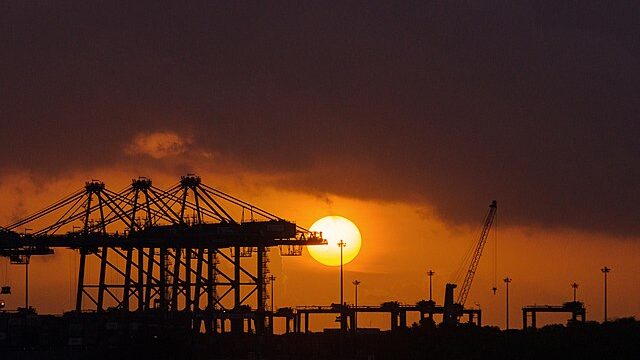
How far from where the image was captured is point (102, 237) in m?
182

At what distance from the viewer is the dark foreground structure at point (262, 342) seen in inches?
5846

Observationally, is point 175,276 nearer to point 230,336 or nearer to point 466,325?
point 230,336

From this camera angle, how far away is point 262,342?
168 metres

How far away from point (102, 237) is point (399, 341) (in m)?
40.4

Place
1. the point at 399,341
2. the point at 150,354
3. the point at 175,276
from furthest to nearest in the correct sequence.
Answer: the point at 175,276 → the point at 399,341 → the point at 150,354

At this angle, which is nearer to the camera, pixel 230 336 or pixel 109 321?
pixel 109 321

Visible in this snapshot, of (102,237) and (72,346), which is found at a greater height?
(102,237)

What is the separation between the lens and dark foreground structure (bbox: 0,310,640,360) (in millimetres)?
148500

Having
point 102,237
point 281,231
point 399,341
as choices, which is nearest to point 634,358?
point 399,341

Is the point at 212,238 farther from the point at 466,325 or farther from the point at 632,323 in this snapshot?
the point at 632,323

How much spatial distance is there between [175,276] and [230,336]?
1387 centimetres

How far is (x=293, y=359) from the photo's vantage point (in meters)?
159

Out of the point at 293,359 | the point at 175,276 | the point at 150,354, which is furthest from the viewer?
the point at 175,276

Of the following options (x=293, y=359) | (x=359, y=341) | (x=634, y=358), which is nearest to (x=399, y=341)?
(x=359, y=341)
